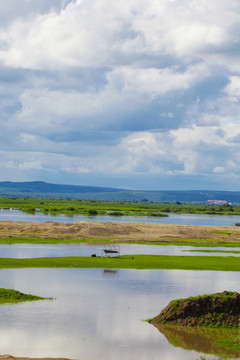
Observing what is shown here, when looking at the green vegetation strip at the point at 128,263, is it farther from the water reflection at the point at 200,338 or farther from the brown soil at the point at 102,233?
the brown soil at the point at 102,233

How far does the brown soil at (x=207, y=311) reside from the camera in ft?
85.7

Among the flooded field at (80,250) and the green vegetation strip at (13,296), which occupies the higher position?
the green vegetation strip at (13,296)

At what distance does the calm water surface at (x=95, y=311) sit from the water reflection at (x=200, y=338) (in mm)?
550

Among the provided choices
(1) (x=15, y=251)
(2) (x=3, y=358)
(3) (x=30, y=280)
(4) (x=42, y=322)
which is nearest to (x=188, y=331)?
(4) (x=42, y=322)

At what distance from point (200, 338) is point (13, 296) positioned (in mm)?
12223

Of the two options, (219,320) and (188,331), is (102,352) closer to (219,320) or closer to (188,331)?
(188,331)

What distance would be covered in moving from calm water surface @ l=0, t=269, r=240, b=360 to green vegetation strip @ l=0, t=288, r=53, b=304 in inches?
42.0

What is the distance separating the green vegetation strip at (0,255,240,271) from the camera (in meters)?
47.0

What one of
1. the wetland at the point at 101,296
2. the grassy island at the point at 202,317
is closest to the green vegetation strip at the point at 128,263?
the wetland at the point at 101,296

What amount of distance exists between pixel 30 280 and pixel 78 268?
8.74 meters

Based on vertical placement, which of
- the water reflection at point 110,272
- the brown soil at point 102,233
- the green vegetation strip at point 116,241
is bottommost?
the water reflection at point 110,272

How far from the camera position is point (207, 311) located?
86.6 feet

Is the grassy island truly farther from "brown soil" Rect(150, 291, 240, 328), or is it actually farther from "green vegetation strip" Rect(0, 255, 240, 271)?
"green vegetation strip" Rect(0, 255, 240, 271)

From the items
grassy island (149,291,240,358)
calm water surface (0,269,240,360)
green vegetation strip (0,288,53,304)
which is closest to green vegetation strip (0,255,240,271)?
calm water surface (0,269,240,360)
